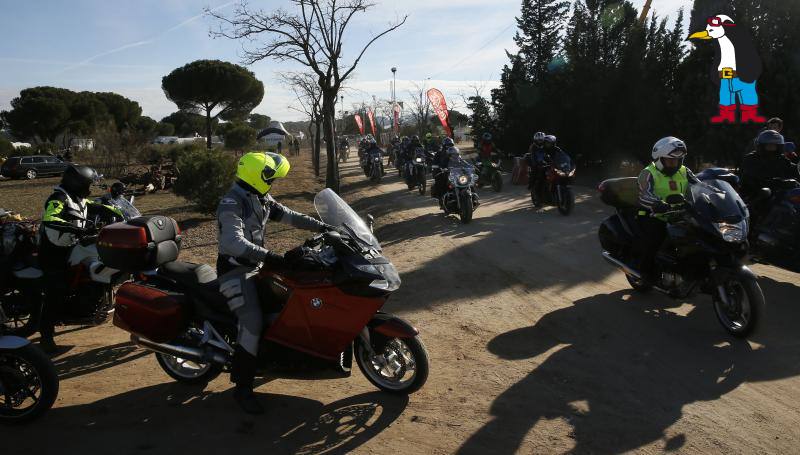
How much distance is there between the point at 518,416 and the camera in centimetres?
383

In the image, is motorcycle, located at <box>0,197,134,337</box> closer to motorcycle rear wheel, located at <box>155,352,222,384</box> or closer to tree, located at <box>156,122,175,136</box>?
motorcycle rear wheel, located at <box>155,352,222,384</box>

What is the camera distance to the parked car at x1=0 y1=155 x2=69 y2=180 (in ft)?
101

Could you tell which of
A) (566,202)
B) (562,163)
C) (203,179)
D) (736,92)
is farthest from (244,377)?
(736,92)

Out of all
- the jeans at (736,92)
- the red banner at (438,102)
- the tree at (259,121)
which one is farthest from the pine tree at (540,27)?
the tree at (259,121)

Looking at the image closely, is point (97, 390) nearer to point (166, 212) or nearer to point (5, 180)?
point (166, 212)

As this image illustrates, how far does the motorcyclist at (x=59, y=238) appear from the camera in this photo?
5242 millimetres

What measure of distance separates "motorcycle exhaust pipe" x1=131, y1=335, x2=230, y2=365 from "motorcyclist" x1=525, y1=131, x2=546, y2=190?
9724 mm

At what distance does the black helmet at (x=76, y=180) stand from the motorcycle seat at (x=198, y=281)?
1683 mm

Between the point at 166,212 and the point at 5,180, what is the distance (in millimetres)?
21957

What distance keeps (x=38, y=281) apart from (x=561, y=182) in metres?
9.58

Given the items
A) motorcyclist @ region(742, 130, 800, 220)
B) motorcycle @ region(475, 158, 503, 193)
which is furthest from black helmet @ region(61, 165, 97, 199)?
motorcycle @ region(475, 158, 503, 193)

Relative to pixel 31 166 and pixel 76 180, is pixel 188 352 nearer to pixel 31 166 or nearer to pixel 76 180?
pixel 76 180

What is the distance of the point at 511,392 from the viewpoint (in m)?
4.19

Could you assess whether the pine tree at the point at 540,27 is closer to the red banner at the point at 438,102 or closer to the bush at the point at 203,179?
the red banner at the point at 438,102
